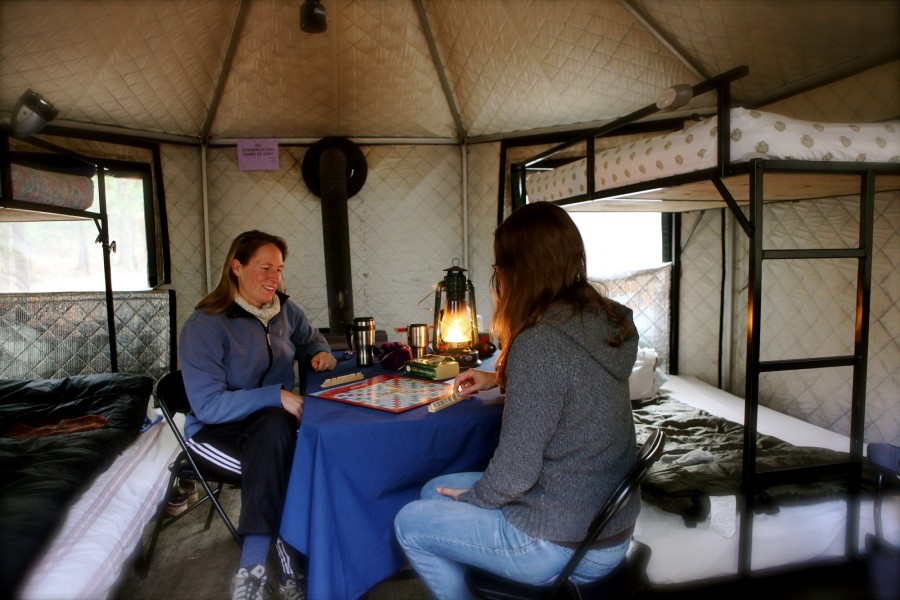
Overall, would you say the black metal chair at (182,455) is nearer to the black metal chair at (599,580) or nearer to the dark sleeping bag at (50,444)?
the dark sleeping bag at (50,444)

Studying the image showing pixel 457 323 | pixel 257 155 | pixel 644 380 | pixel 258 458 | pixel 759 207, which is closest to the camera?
pixel 759 207

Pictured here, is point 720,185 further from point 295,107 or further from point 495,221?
point 295,107

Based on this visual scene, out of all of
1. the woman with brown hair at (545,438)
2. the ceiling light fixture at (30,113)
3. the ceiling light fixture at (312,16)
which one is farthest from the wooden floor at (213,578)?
the ceiling light fixture at (312,16)

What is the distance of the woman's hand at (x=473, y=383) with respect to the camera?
6.41ft

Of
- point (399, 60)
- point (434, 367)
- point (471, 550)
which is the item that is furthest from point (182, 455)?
point (399, 60)

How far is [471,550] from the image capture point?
4.73 ft

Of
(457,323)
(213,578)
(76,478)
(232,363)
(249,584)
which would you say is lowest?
(213,578)

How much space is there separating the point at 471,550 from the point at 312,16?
8.37 feet

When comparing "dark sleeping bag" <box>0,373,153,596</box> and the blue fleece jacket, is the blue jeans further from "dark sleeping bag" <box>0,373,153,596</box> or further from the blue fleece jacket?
"dark sleeping bag" <box>0,373,153,596</box>

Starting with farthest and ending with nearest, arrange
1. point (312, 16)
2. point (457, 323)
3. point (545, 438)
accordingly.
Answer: point (312, 16), point (457, 323), point (545, 438)

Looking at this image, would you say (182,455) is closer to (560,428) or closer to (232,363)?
(232,363)

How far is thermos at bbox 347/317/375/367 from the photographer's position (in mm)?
2457

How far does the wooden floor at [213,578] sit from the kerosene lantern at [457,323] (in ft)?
2.97

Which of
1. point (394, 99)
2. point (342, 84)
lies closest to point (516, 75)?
point (394, 99)
